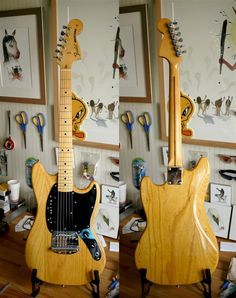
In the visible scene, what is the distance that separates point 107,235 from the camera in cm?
135

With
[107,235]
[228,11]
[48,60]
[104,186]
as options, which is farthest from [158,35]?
[107,235]

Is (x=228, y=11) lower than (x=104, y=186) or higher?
higher

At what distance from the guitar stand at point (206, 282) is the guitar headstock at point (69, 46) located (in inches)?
38.8

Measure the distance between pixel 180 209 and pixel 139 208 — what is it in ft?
0.69

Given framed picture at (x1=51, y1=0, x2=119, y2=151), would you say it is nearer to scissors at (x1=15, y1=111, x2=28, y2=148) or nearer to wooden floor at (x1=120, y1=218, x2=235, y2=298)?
scissors at (x1=15, y1=111, x2=28, y2=148)

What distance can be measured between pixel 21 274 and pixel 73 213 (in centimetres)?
44

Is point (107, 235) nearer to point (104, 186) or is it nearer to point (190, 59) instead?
point (104, 186)

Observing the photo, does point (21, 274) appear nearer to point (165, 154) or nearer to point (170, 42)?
point (165, 154)

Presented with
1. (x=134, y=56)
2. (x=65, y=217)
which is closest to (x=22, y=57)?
(x=134, y=56)

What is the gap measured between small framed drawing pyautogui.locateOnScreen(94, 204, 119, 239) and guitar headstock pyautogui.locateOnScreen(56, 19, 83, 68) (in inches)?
24.7

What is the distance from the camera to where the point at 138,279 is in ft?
4.29

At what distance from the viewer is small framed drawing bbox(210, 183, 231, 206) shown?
122cm

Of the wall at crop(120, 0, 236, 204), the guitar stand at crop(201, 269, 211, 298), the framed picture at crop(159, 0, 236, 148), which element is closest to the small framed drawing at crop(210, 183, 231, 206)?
the wall at crop(120, 0, 236, 204)

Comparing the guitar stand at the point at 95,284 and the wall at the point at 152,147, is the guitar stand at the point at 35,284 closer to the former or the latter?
the guitar stand at the point at 95,284
